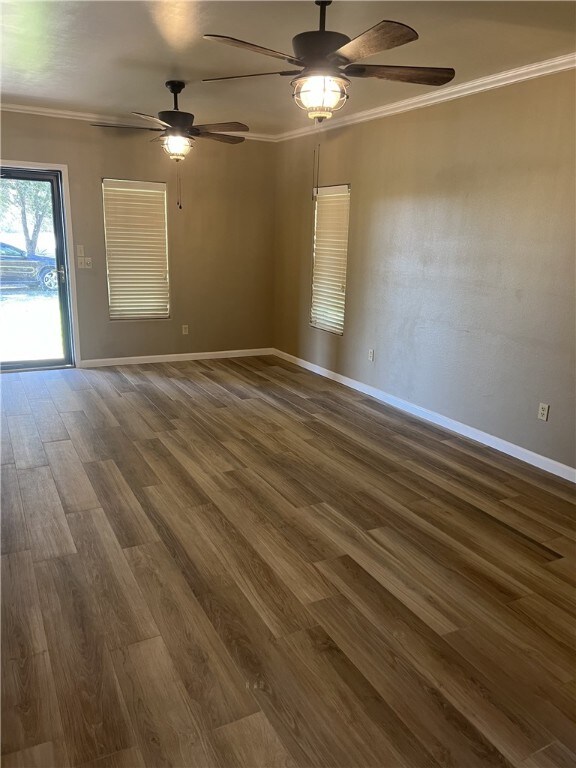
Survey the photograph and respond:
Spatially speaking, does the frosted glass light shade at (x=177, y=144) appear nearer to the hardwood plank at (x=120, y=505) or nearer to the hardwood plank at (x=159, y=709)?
the hardwood plank at (x=120, y=505)

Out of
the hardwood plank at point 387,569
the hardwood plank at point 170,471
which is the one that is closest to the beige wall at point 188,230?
the hardwood plank at point 170,471

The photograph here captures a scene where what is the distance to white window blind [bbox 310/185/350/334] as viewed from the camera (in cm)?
579

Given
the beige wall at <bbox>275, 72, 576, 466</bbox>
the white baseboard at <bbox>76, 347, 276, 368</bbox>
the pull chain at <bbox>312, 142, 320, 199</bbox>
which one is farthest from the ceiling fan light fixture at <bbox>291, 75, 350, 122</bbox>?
the white baseboard at <bbox>76, 347, 276, 368</bbox>

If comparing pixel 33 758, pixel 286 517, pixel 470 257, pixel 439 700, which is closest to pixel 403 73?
pixel 470 257

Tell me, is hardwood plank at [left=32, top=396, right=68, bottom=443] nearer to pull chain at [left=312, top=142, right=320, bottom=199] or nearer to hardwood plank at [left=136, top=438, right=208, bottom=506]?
hardwood plank at [left=136, top=438, right=208, bottom=506]

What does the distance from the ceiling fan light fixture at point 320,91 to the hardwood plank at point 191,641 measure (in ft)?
7.75

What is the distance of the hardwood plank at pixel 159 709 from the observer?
168 centimetres

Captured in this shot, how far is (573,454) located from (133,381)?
4.23 m

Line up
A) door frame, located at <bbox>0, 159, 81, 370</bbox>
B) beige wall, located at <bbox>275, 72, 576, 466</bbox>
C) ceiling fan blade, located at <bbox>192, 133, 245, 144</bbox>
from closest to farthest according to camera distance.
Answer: beige wall, located at <bbox>275, 72, 576, 466</bbox> < ceiling fan blade, located at <bbox>192, 133, 245, 144</bbox> < door frame, located at <bbox>0, 159, 81, 370</bbox>

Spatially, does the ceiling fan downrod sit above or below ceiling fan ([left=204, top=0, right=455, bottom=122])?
above

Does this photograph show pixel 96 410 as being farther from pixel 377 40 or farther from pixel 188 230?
pixel 377 40

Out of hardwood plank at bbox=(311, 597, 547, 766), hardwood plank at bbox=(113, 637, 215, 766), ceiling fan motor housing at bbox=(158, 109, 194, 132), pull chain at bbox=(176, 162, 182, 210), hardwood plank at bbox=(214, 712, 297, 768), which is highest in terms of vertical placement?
ceiling fan motor housing at bbox=(158, 109, 194, 132)

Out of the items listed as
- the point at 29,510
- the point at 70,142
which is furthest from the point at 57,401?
the point at 70,142

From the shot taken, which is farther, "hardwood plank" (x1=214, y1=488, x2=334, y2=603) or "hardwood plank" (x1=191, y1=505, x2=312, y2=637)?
"hardwood plank" (x1=214, y1=488, x2=334, y2=603)
